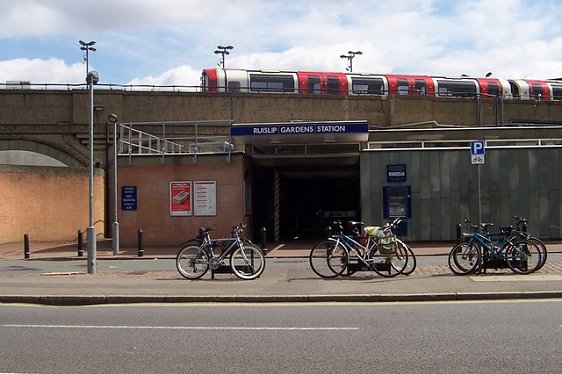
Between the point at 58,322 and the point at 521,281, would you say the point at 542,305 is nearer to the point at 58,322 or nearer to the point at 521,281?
the point at 521,281

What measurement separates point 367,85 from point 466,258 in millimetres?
28826

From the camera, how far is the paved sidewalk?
10.4 meters

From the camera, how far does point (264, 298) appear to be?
10.4 meters

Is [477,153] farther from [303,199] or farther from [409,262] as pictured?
[303,199]

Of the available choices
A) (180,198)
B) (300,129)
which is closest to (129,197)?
(180,198)

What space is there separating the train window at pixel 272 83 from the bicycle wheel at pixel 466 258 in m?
27.0

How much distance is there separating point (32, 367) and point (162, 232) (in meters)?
15.8

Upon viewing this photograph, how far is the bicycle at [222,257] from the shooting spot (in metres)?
12.7

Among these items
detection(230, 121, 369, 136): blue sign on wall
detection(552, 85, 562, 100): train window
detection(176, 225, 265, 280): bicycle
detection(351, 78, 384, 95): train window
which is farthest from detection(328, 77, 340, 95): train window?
detection(176, 225, 265, 280): bicycle

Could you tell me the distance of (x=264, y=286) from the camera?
11570 mm

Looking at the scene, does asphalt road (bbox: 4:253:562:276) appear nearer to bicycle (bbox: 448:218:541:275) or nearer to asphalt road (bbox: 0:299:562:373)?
bicycle (bbox: 448:218:541:275)

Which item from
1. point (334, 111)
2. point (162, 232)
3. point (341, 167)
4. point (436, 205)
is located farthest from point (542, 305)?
point (334, 111)

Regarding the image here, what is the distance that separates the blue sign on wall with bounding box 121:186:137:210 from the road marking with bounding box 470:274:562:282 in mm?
13359

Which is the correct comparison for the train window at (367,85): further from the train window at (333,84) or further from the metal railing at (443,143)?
the metal railing at (443,143)
